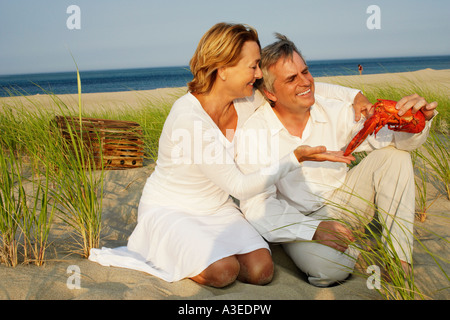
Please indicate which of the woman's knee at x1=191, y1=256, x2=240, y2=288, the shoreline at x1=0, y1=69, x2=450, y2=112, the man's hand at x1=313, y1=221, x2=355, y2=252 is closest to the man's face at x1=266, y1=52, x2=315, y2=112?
the man's hand at x1=313, y1=221, x2=355, y2=252

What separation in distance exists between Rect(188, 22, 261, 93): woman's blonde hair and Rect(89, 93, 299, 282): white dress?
0.67 feet

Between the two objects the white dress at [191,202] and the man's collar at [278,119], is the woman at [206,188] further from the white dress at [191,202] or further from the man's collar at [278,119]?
the man's collar at [278,119]

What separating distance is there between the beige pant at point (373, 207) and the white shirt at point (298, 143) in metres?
0.13

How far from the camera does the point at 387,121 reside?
2459mm

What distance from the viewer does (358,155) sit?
3779mm

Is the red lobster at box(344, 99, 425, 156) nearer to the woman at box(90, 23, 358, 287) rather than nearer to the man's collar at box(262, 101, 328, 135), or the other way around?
the woman at box(90, 23, 358, 287)

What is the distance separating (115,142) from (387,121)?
301 cm

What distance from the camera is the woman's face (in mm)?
2684

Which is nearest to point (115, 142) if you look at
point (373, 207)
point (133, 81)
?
point (373, 207)

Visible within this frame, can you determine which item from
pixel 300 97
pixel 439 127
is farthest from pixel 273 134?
pixel 439 127

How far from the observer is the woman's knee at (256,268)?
2539 mm

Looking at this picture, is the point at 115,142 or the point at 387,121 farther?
the point at 115,142

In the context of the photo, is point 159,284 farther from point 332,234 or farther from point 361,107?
point 361,107

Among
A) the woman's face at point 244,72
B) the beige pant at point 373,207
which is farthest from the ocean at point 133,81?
the woman's face at point 244,72
